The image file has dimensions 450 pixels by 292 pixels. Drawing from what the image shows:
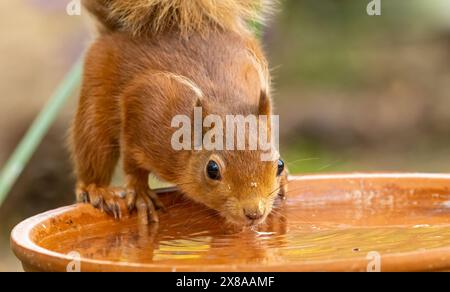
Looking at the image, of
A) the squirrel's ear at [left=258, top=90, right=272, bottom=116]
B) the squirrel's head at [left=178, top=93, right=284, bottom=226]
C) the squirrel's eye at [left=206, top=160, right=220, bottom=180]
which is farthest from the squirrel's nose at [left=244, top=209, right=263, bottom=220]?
the squirrel's ear at [left=258, top=90, right=272, bottom=116]

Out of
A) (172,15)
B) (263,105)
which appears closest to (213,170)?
(263,105)

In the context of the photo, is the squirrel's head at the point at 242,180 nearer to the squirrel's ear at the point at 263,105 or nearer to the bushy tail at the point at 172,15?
the squirrel's ear at the point at 263,105

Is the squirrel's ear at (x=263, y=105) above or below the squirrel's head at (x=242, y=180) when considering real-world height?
above

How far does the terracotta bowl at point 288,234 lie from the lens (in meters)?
1.33

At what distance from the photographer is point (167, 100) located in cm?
208

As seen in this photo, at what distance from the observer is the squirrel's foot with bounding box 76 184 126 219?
199 centimetres

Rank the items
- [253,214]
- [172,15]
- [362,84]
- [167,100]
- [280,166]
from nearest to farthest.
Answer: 1. [253,214]
2. [280,166]
3. [167,100]
4. [172,15]
5. [362,84]

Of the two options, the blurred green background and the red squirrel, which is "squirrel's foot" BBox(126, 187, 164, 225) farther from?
the blurred green background

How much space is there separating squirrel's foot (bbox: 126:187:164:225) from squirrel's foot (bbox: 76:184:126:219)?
0.06ft

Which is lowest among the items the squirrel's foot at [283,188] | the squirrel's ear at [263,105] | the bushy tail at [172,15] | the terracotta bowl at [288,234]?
the terracotta bowl at [288,234]

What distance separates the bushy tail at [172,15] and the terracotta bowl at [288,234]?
0.42 m

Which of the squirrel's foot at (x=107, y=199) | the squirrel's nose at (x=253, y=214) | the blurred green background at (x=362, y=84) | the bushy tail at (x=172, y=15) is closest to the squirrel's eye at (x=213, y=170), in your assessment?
the squirrel's nose at (x=253, y=214)

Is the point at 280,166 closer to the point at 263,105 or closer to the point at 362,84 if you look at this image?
the point at 263,105

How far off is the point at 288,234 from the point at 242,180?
154 mm
